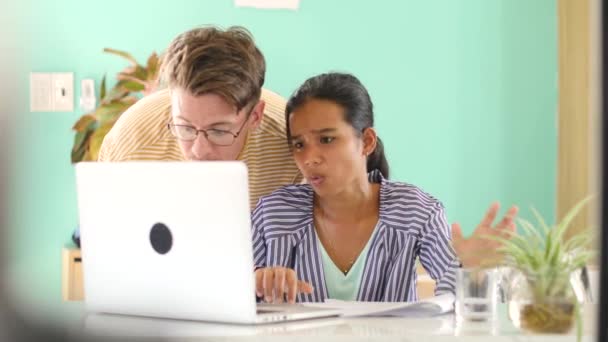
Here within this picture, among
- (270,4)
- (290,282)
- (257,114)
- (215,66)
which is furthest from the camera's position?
(270,4)

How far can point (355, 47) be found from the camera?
335 cm

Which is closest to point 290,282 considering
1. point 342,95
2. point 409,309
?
point 409,309

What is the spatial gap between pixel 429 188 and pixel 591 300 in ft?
6.57

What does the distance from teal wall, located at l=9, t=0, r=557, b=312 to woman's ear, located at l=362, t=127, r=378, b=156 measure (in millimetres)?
1366

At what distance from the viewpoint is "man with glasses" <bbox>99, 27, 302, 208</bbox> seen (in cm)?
193

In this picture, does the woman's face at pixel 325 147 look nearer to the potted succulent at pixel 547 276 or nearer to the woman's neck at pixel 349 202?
the woman's neck at pixel 349 202

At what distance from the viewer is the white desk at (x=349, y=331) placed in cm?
113

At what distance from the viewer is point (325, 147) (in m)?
1.91

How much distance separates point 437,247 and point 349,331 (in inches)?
26.4

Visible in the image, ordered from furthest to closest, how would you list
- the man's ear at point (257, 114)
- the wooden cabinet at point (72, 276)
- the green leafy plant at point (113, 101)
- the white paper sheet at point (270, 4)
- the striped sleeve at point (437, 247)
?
the white paper sheet at point (270, 4), the green leafy plant at point (113, 101), the wooden cabinet at point (72, 276), the man's ear at point (257, 114), the striped sleeve at point (437, 247)

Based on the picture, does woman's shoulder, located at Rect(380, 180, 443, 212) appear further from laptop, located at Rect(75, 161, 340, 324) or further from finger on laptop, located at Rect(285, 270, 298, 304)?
laptop, located at Rect(75, 161, 340, 324)

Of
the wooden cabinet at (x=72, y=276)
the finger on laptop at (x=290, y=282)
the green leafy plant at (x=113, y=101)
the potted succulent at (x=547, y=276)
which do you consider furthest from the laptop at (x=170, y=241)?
the green leafy plant at (x=113, y=101)

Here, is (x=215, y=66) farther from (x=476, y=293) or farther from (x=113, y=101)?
(x=113, y=101)

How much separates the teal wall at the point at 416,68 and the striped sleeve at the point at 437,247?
1.54 meters
